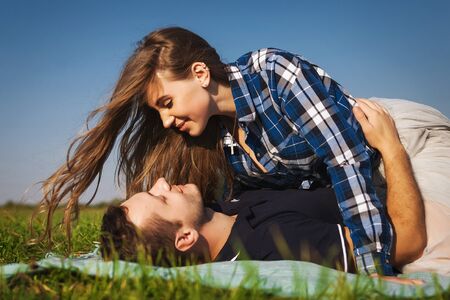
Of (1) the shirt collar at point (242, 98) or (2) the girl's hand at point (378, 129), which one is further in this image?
(1) the shirt collar at point (242, 98)

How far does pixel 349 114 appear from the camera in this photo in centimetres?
396

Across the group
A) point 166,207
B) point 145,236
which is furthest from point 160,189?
point 145,236

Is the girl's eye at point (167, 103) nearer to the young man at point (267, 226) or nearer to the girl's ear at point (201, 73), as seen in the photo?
the girl's ear at point (201, 73)

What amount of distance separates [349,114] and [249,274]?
196cm

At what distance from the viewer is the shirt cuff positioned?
11.1 ft

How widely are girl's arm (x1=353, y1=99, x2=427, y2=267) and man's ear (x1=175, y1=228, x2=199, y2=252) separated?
1327 mm

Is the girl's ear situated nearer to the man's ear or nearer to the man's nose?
the man's nose

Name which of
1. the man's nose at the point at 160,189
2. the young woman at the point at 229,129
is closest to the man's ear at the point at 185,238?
the man's nose at the point at 160,189

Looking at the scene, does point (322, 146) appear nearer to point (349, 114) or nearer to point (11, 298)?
point (349, 114)

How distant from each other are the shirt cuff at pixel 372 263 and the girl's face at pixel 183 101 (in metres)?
1.54

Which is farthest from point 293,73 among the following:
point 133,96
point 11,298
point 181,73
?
point 11,298

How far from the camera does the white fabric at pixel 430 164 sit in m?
3.64

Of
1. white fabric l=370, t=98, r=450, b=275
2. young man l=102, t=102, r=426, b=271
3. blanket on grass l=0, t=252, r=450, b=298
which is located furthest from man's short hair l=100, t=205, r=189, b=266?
white fabric l=370, t=98, r=450, b=275

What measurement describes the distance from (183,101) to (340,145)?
1177 mm
